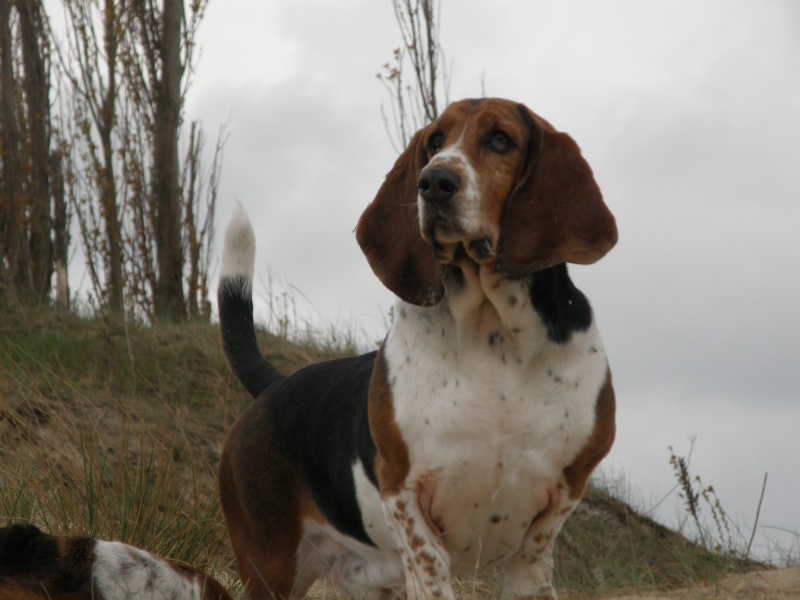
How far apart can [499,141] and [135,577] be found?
181 cm

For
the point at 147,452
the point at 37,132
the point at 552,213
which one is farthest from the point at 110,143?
the point at 552,213

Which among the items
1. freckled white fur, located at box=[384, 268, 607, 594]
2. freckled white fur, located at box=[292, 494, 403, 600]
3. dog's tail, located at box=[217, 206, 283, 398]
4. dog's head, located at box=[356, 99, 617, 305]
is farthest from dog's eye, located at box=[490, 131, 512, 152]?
dog's tail, located at box=[217, 206, 283, 398]

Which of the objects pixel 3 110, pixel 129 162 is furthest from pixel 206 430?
pixel 3 110

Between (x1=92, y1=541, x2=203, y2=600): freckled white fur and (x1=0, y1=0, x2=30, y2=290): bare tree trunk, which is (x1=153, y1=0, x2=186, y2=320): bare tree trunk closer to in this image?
(x1=0, y1=0, x2=30, y2=290): bare tree trunk

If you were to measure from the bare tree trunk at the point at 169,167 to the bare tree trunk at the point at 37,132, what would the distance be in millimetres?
1514

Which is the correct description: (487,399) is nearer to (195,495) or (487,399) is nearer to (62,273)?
(195,495)

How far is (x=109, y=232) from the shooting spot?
12.0m

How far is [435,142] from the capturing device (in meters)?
3.60

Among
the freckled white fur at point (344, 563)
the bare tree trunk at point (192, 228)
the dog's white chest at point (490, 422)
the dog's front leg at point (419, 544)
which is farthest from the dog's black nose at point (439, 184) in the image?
the bare tree trunk at point (192, 228)

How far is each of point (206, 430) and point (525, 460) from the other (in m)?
5.75

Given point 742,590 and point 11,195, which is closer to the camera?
point 742,590

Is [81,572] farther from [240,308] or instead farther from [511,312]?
[240,308]

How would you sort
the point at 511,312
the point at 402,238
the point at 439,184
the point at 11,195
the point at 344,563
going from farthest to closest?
the point at 11,195, the point at 344,563, the point at 402,238, the point at 511,312, the point at 439,184

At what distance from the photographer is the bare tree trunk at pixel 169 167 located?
11672 mm
